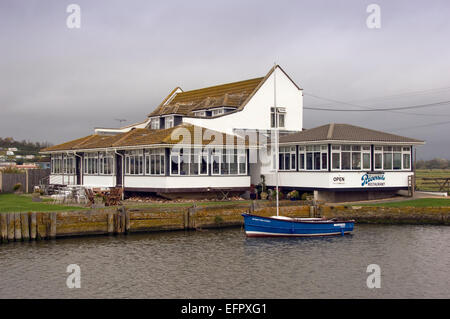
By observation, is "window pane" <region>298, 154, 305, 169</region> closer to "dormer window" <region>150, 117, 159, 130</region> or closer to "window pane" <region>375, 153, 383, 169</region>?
"window pane" <region>375, 153, 383, 169</region>

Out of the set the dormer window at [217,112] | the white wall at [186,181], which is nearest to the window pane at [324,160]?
the white wall at [186,181]

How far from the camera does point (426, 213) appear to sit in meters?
37.3

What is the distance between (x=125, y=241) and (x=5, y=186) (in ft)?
93.5

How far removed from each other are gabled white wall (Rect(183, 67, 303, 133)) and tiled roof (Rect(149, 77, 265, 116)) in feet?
3.63

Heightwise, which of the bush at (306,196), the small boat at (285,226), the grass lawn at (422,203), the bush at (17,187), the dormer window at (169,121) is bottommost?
the small boat at (285,226)

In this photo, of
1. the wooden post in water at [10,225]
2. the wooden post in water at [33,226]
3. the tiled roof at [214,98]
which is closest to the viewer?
the wooden post in water at [10,225]

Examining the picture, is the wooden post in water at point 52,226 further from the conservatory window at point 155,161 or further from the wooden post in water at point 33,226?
the conservatory window at point 155,161

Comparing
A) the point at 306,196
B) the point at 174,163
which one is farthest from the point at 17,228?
the point at 306,196

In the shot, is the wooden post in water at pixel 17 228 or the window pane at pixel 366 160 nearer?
the wooden post in water at pixel 17 228

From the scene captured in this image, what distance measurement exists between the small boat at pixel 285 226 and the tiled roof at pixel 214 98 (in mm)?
21808

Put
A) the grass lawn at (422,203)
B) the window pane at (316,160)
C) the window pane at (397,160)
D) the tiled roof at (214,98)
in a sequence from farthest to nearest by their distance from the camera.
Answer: the tiled roof at (214,98)
the window pane at (397,160)
the window pane at (316,160)
the grass lawn at (422,203)

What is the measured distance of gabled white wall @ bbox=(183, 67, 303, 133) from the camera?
49875 millimetres

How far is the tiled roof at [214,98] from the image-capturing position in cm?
5344

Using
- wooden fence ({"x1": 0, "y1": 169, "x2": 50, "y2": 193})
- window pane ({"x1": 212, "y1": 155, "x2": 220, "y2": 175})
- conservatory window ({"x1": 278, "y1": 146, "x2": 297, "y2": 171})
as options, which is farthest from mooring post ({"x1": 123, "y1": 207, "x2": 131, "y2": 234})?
wooden fence ({"x1": 0, "y1": 169, "x2": 50, "y2": 193})
